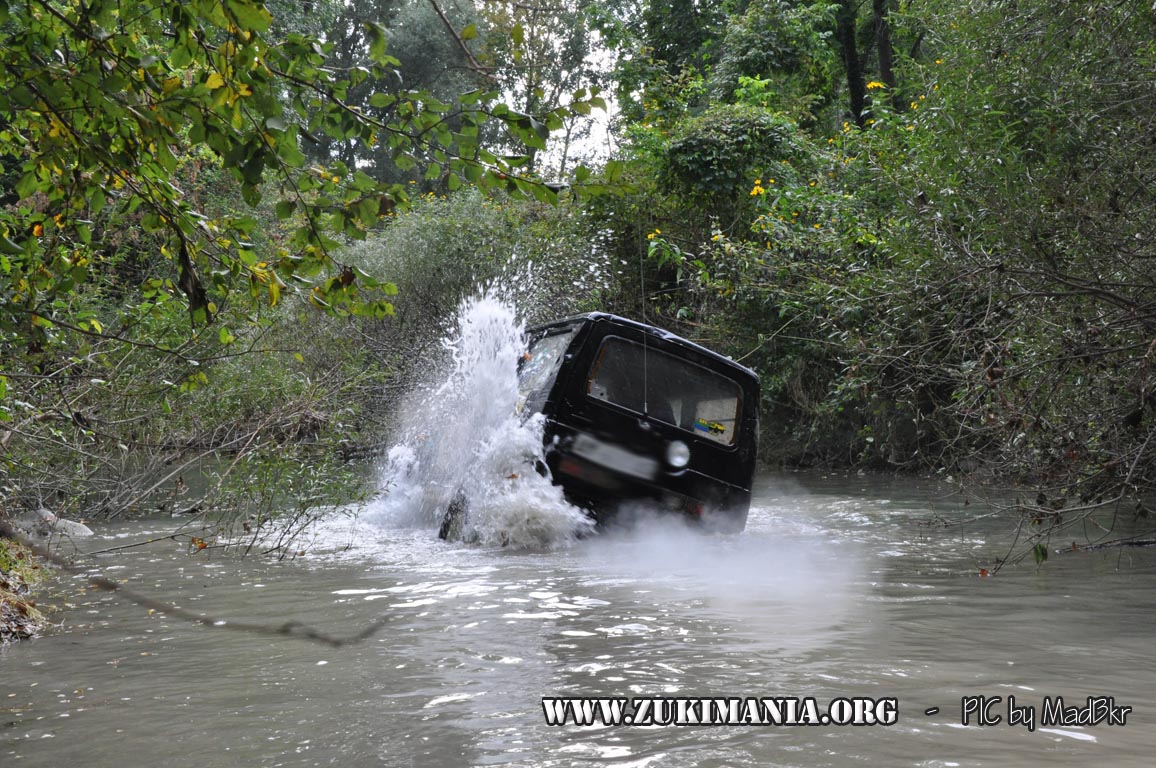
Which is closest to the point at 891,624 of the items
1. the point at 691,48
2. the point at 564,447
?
the point at 564,447

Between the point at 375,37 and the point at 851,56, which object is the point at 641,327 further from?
the point at 851,56

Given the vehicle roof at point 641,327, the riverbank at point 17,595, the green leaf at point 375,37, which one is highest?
the vehicle roof at point 641,327

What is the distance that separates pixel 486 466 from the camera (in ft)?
29.2

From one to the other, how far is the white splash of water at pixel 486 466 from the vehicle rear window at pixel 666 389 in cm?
71

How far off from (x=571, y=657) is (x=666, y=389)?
176 inches

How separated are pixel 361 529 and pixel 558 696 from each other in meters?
6.80

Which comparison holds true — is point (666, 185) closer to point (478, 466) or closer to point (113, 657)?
point (478, 466)

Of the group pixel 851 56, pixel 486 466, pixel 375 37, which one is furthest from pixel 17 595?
pixel 851 56

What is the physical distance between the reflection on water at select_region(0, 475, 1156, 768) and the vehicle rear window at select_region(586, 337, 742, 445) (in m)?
1.13

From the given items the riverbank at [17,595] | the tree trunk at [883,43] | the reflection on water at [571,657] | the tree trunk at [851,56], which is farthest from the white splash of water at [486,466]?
the tree trunk at [851,56]

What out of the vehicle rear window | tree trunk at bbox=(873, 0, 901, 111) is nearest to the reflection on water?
the vehicle rear window

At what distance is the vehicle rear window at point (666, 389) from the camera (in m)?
8.85

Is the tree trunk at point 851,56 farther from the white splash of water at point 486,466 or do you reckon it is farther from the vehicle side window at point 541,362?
the vehicle side window at point 541,362

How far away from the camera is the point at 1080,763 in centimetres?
319
